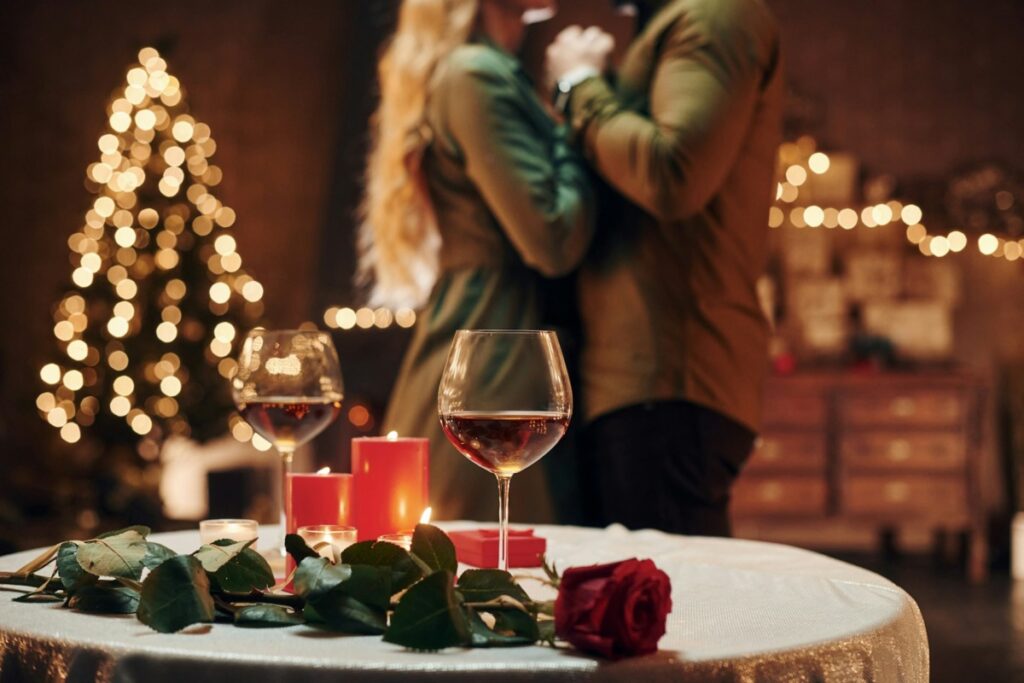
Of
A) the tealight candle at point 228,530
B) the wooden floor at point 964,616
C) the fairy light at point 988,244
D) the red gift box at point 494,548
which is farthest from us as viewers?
the fairy light at point 988,244

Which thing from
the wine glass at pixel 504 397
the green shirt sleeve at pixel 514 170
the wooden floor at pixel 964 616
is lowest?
the wooden floor at pixel 964 616

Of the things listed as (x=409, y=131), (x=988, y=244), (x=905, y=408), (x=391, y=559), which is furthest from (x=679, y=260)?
(x=988, y=244)

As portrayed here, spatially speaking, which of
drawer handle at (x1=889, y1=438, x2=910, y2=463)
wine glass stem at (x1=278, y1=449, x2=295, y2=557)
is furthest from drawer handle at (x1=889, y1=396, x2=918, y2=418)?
wine glass stem at (x1=278, y1=449, x2=295, y2=557)

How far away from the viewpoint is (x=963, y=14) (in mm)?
6230

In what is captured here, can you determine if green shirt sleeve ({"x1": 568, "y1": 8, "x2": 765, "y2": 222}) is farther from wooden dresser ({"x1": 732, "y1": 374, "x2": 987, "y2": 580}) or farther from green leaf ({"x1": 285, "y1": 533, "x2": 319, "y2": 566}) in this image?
wooden dresser ({"x1": 732, "y1": 374, "x2": 987, "y2": 580})

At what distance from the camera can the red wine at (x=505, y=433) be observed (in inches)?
34.0

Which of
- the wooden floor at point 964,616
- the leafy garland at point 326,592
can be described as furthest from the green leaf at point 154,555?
the wooden floor at point 964,616

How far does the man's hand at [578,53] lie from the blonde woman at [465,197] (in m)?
0.07

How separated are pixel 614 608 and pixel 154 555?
1.20 ft

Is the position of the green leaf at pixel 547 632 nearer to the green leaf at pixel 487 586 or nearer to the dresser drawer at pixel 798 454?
the green leaf at pixel 487 586

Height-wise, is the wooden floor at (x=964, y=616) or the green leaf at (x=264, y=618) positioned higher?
the green leaf at (x=264, y=618)

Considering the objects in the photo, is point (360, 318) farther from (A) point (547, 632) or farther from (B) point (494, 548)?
(A) point (547, 632)

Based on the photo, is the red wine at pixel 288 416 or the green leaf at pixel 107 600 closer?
the green leaf at pixel 107 600

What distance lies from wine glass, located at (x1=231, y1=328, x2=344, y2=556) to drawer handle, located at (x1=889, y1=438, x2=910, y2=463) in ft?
15.4
